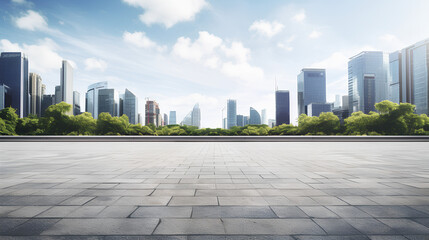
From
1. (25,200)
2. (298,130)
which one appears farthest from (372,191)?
(298,130)

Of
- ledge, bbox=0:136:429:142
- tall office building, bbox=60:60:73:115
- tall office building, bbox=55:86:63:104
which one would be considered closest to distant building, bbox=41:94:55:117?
tall office building, bbox=55:86:63:104

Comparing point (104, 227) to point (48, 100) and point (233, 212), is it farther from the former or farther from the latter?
point (48, 100)

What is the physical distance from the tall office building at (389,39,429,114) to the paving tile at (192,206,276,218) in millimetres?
Result: 140507

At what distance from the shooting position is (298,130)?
4428 cm

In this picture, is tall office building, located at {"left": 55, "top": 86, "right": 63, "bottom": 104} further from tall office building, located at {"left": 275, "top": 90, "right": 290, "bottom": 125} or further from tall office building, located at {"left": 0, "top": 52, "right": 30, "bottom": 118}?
tall office building, located at {"left": 275, "top": 90, "right": 290, "bottom": 125}

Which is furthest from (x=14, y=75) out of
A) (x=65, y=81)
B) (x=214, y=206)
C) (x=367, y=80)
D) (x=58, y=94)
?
(x=367, y=80)

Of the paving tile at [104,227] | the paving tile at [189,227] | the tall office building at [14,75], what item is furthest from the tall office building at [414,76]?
the tall office building at [14,75]

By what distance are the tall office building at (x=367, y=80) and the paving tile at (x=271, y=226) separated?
642 feet

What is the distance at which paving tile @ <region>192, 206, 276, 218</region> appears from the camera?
315 cm

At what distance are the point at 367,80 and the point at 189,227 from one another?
20944cm

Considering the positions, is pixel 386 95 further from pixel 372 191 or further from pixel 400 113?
pixel 372 191

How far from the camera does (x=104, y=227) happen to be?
2.78 m

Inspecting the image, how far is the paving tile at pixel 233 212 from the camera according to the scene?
124 inches

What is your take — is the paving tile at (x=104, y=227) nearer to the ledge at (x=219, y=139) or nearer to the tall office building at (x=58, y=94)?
the ledge at (x=219, y=139)
